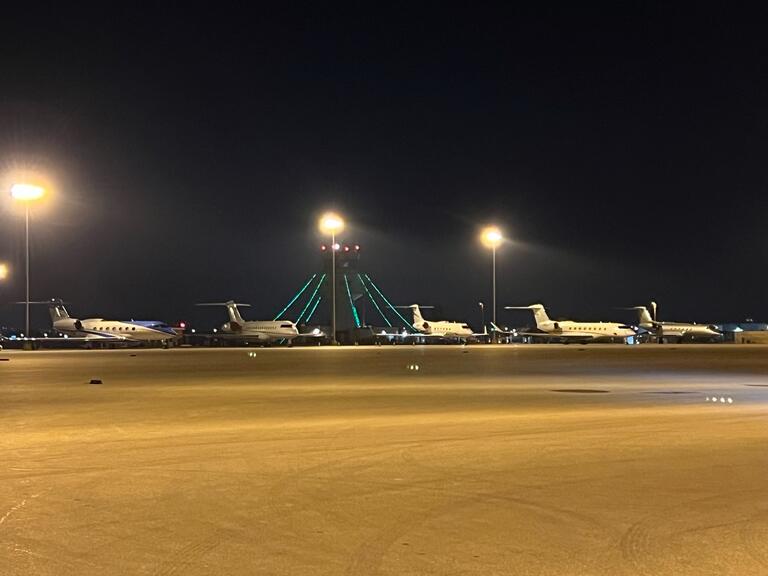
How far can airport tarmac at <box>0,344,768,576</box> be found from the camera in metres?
7.66

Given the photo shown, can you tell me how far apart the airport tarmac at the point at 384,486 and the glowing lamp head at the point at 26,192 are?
46.2 m

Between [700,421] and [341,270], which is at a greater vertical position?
[341,270]

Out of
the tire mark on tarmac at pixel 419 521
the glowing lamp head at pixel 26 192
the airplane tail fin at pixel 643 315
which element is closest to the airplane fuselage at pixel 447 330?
the airplane tail fin at pixel 643 315

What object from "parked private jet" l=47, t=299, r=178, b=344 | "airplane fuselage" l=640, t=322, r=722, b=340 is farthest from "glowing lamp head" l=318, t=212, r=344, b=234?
"airplane fuselage" l=640, t=322, r=722, b=340

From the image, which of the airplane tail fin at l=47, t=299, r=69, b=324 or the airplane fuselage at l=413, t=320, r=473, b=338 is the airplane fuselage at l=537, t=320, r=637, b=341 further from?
the airplane tail fin at l=47, t=299, r=69, b=324

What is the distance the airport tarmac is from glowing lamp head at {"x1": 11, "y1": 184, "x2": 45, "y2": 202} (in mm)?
46208

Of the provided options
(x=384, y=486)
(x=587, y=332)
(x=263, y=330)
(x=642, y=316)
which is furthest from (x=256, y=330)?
(x=384, y=486)

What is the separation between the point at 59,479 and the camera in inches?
449

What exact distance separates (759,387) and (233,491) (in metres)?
22.8

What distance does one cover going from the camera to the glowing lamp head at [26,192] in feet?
212

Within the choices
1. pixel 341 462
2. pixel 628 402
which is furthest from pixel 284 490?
pixel 628 402

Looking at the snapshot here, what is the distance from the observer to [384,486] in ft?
35.6

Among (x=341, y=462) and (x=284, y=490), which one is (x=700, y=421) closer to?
(x=341, y=462)

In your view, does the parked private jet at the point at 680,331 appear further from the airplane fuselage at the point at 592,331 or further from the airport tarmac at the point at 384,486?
the airport tarmac at the point at 384,486
